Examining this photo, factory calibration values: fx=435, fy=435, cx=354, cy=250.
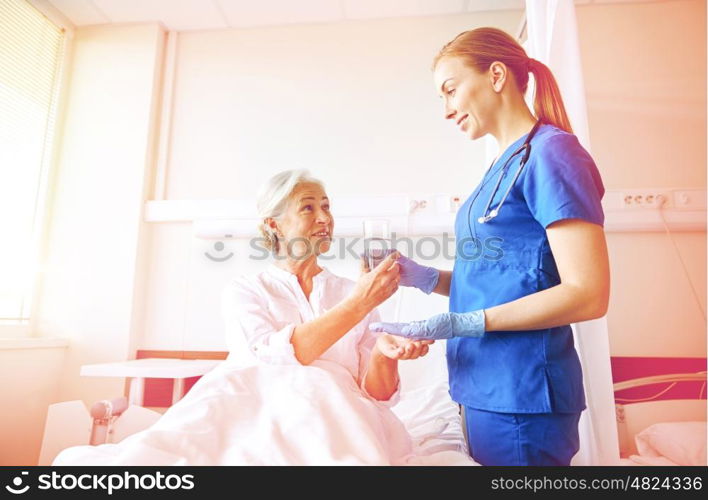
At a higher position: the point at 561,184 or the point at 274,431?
the point at 561,184

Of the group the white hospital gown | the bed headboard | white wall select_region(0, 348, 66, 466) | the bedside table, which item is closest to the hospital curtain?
the white hospital gown

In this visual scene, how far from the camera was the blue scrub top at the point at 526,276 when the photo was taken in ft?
2.69

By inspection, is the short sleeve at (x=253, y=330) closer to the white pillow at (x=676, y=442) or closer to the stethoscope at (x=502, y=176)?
the stethoscope at (x=502, y=176)

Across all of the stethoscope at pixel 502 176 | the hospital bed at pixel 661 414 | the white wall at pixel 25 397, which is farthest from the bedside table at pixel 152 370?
the hospital bed at pixel 661 414

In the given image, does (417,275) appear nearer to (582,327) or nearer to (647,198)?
(582,327)

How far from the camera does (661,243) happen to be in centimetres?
192

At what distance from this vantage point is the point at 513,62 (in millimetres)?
1021

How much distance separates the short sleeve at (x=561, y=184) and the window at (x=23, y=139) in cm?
212

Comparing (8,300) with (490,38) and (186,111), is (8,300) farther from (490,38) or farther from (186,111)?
(490,38)

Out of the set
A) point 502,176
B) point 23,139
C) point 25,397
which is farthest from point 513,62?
point 25,397

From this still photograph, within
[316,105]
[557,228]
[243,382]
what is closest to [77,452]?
[243,382]

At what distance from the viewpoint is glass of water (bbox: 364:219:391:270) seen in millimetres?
1014

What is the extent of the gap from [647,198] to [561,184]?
1.44 m
